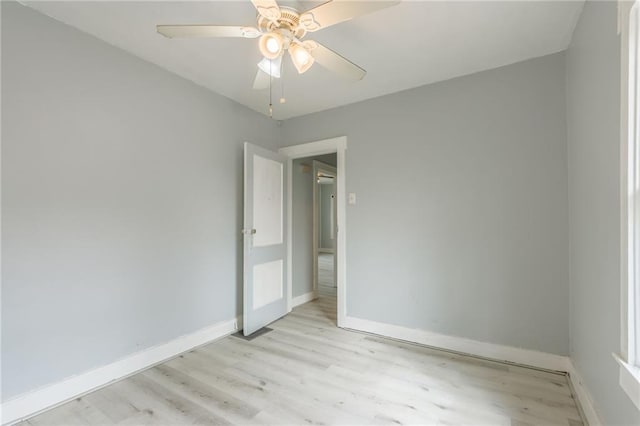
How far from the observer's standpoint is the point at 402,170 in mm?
2834

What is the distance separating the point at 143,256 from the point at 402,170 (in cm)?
246

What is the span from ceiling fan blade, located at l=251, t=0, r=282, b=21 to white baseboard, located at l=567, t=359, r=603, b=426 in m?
2.67

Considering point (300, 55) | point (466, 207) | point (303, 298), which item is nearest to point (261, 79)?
point (300, 55)

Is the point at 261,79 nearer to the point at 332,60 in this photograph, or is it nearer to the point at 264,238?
the point at 332,60

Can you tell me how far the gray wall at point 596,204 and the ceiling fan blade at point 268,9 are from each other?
1553 millimetres

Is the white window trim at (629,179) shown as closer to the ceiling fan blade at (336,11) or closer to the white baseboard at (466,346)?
the ceiling fan blade at (336,11)

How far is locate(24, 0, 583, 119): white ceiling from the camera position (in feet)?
5.67

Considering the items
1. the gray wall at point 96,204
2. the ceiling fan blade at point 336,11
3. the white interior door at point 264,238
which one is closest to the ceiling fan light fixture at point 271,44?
the ceiling fan blade at point 336,11

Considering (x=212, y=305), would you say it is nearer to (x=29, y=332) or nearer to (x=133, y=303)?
(x=133, y=303)

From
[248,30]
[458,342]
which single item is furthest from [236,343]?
[248,30]

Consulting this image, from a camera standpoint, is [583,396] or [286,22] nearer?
[286,22]

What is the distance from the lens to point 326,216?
10469mm

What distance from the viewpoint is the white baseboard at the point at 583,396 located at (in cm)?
154

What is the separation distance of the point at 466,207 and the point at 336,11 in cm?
192
